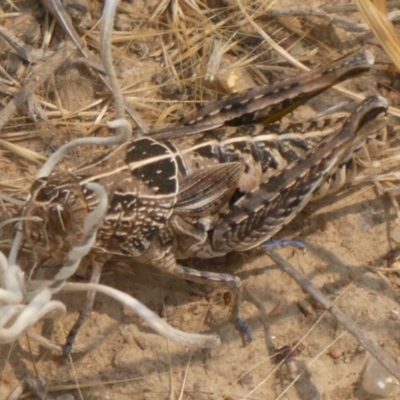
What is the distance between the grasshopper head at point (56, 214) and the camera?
7.73 feet

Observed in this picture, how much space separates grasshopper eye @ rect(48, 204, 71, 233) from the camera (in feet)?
7.68

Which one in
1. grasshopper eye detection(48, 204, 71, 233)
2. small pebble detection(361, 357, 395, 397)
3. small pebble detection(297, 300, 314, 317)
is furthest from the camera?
small pebble detection(297, 300, 314, 317)

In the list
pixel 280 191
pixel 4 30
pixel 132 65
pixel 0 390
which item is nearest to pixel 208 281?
pixel 280 191

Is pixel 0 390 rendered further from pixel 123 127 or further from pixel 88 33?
pixel 88 33

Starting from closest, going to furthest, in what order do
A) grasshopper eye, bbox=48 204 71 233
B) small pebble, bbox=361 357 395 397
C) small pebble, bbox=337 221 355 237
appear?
grasshopper eye, bbox=48 204 71 233, small pebble, bbox=361 357 395 397, small pebble, bbox=337 221 355 237

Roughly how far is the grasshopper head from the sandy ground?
0.45 meters

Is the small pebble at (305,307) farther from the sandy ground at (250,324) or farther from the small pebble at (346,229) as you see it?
the small pebble at (346,229)

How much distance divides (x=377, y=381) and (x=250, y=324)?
0.45 m

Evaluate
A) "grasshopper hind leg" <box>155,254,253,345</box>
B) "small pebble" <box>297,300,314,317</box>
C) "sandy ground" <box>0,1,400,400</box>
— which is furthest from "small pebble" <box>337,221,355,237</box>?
"grasshopper hind leg" <box>155,254,253,345</box>

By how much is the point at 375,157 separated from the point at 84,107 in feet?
3.54

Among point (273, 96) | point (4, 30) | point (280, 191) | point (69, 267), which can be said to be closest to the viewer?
point (69, 267)

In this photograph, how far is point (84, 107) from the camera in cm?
319

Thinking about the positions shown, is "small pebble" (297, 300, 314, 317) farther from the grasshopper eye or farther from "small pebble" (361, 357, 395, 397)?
the grasshopper eye

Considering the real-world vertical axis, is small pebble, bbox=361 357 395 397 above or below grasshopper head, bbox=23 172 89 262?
below
